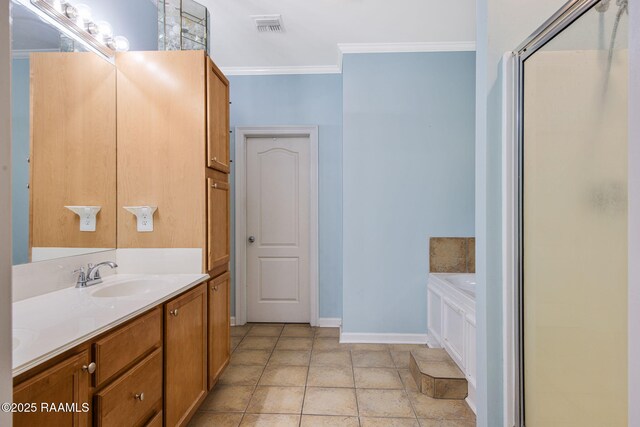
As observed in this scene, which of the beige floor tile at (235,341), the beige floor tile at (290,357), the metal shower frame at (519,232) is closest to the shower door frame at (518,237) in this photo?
the metal shower frame at (519,232)

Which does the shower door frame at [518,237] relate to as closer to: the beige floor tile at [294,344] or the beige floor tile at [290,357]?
the beige floor tile at [290,357]

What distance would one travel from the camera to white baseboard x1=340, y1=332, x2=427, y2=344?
307cm

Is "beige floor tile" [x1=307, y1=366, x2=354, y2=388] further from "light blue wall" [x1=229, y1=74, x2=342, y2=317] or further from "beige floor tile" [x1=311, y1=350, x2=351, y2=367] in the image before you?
"light blue wall" [x1=229, y1=74, x2=342, y2=317]

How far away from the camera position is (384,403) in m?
2.10

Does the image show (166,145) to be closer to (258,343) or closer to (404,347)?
(258,343)

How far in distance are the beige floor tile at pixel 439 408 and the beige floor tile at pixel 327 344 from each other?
907 mm

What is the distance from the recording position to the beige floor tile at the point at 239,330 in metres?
3.29

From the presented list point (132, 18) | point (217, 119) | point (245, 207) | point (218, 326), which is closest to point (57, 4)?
point (132, 18)

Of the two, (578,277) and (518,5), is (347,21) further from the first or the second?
(578,277)

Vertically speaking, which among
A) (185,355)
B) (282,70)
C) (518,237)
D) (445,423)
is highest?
(282,70)

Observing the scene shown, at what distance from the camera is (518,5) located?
134 centimetres

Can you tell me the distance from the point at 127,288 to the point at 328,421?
54.6 inches

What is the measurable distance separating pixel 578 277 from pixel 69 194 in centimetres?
237

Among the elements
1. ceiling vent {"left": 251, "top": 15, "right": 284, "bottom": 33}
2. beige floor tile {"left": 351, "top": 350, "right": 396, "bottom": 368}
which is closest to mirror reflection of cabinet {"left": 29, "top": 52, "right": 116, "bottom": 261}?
ceiling vent {"left": 251, "top": 15, "right": 284, "bottom": 33}
